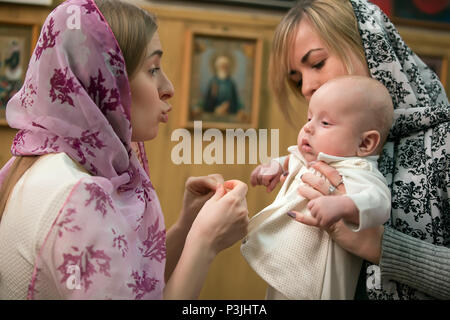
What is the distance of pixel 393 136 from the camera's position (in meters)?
1.35

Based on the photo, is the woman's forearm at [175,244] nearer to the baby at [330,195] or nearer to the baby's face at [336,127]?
the baby at [330,195]

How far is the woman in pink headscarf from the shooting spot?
916mm

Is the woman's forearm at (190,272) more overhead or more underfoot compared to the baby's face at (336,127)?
more underfoot

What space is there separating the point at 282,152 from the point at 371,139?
4.00 feet

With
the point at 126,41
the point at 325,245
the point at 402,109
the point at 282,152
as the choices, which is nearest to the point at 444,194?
the point at 402,109

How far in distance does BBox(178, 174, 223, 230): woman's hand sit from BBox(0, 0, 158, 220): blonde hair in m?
0.36

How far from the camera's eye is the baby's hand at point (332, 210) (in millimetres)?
984

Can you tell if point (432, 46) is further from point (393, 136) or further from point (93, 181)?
point (93, 181)

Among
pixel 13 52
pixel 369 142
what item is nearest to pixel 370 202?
pixel 369 142

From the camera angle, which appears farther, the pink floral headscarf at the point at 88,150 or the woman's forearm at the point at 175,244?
the woman's forearm at the point at 175,244

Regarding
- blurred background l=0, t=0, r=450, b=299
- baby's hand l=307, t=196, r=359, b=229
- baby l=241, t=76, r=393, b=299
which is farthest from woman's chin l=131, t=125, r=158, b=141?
blurred background l=0, t=0, r=450, b=299

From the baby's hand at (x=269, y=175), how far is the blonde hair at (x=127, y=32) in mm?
508

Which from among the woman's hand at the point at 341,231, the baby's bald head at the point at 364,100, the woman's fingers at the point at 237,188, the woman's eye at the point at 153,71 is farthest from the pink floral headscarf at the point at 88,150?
the baby's bald head at the point at 364,100
